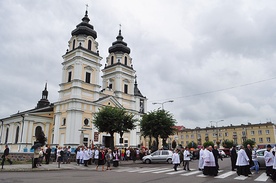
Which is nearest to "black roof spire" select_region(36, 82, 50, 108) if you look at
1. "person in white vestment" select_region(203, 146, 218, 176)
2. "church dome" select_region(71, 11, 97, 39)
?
"church dome" select_region(71, 11, 97, 39)

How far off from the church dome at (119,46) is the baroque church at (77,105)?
227cm

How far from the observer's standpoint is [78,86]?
4172 centimetres

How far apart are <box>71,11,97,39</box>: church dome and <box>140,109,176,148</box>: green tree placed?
68.7 feet

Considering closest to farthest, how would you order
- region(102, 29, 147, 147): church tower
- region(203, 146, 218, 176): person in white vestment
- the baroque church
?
region(203, 146, 218, 176): person in white vestment < the baroque church < region(102, 29, 147, 147): church tower

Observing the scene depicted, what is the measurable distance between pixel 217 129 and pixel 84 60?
6266cm

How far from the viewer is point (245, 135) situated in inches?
3265

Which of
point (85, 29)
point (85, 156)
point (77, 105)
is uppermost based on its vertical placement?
point (85, 29)

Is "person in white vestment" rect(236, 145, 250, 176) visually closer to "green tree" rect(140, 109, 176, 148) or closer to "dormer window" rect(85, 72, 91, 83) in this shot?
"green tree" rect(140, 109, 176, 148)

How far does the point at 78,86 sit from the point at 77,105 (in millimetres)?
3376

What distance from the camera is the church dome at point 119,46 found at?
53281mm

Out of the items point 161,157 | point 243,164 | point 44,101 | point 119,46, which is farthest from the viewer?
point 44,101

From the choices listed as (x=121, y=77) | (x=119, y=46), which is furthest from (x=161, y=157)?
Answer: (x=119, y=46)

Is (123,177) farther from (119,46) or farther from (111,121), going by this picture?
(119,46)

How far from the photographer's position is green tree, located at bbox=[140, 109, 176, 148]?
34281 millimetres
